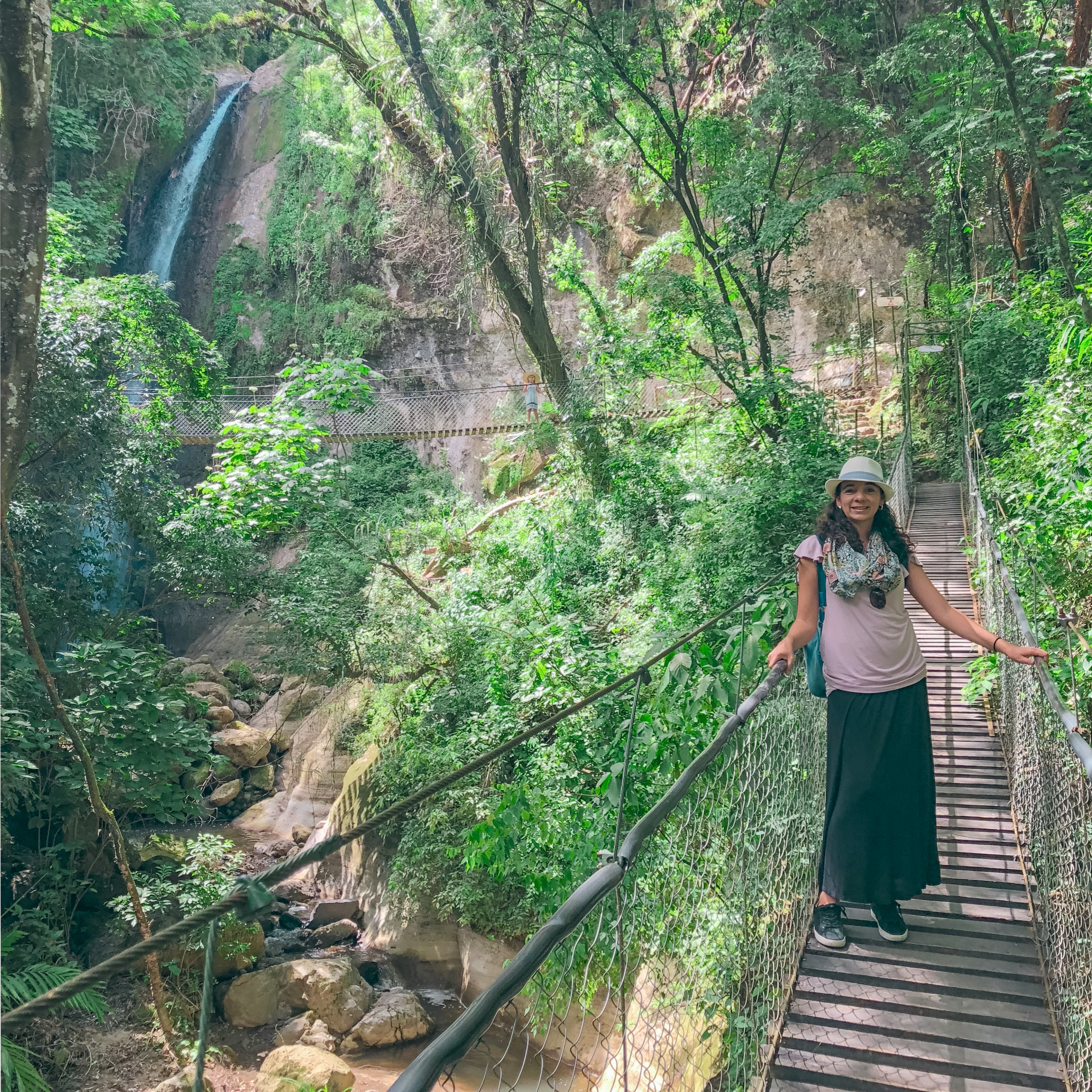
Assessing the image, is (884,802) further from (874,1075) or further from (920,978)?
(874,1075)

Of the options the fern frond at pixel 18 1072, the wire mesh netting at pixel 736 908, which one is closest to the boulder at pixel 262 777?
the fern frond at pixel 18 1072

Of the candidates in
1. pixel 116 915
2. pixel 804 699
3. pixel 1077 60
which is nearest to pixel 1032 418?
pixel 1077 60

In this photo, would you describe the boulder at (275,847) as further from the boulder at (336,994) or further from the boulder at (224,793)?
the boulder at (336,994)

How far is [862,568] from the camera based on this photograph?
2162 mm

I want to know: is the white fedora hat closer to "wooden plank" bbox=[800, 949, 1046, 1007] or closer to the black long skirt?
the black long skirt

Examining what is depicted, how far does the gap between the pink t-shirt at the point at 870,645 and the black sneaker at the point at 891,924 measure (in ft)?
2.03

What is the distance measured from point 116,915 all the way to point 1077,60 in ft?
36.5

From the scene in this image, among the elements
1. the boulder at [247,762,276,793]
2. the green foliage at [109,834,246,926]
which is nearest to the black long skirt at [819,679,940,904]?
the green foliage at [109,834,246,926]

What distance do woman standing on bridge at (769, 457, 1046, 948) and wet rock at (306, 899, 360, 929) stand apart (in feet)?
20.1

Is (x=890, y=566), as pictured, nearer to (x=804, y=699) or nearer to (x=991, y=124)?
(x=804, y=699)

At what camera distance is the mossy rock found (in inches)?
455

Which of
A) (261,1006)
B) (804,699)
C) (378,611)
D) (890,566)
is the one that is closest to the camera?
(890,566)

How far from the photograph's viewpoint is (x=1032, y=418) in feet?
20.9

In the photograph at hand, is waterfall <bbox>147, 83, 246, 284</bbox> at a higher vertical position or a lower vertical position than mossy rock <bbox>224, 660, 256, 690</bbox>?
higher
